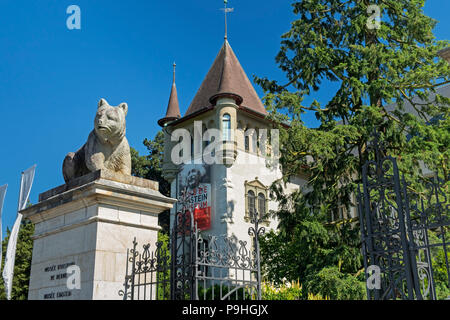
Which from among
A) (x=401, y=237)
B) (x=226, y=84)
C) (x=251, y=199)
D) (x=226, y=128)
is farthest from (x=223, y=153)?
(x=401, y=237)

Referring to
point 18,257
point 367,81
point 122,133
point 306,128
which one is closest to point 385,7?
point 367,81

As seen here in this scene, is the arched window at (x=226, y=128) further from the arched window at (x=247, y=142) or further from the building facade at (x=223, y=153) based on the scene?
the arched window at (x=247, y=142)

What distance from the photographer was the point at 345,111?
2070cm

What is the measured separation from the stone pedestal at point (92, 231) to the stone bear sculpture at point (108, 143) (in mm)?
260

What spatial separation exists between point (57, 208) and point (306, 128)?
44.9 ft

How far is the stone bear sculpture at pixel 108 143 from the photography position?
6.86m

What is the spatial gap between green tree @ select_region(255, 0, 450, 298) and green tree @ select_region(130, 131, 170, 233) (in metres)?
22.8

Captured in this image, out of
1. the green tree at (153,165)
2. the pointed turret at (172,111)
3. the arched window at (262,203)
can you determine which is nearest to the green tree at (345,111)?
the arched window at (262,203)

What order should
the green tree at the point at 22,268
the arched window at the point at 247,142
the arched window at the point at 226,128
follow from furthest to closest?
1. the arched window at the point at 247,142
2. the green tree at the point at 22,268
3. the arched window at the point at 226,128

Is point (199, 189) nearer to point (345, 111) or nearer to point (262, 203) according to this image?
point (262, 203)

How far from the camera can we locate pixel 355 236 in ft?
61.7

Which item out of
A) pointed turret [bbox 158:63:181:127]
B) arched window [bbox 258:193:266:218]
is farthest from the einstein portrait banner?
pointed turret [bbox 158:63:181:127]

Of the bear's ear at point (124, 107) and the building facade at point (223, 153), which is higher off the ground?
the building facade at point (223, 153)
